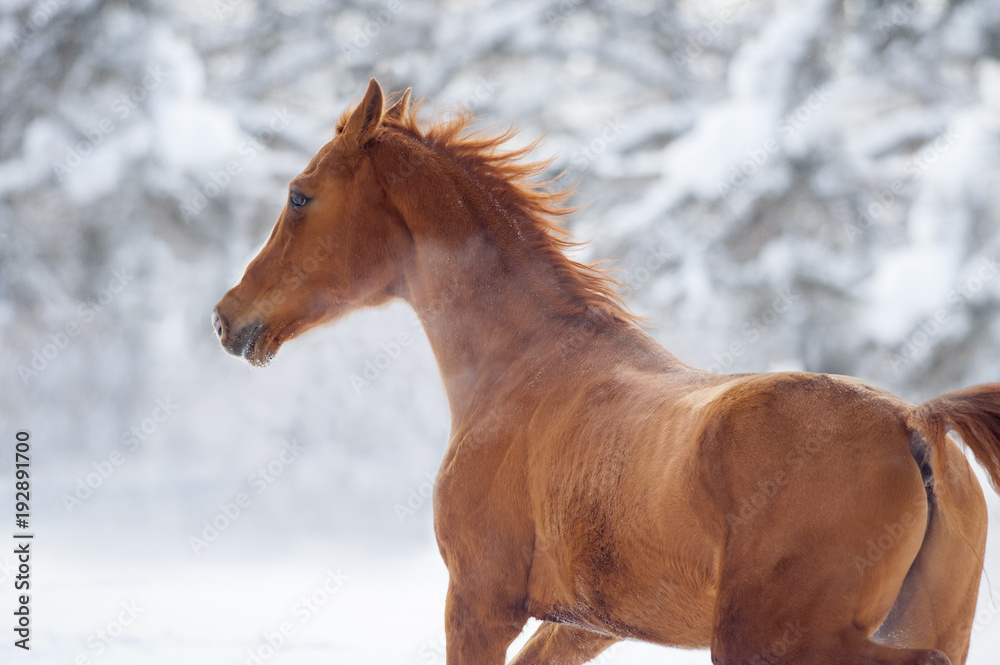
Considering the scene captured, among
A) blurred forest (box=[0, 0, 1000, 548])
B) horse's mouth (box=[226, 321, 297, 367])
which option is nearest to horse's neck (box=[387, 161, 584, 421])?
horse's mouth (box=[226, 321, 297, 367])

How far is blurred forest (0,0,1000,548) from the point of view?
151 inches

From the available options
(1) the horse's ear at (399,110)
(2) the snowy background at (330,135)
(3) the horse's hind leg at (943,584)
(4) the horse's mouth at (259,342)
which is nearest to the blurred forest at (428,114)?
(2) the snowy background at (330,135)

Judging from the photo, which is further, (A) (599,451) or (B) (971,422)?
(A) (599,451)

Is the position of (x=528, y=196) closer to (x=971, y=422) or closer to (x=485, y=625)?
(x=485, y=625)

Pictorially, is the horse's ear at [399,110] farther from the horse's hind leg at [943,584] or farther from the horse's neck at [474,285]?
the horse's hind leg at [943,584]

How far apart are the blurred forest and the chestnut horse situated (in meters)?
1.93

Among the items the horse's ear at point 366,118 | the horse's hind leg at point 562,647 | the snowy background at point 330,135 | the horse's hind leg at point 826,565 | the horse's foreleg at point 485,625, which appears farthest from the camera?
the snowy background at point 330,135

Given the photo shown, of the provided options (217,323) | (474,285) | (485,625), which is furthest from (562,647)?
(217,323)

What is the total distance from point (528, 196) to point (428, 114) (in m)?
2.25

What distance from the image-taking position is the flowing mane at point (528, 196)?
6.01ft

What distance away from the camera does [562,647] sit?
1756 millimetres

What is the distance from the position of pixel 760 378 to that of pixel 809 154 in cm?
338

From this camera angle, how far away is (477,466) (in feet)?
5.27

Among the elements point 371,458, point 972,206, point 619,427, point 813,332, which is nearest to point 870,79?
point 972,206
